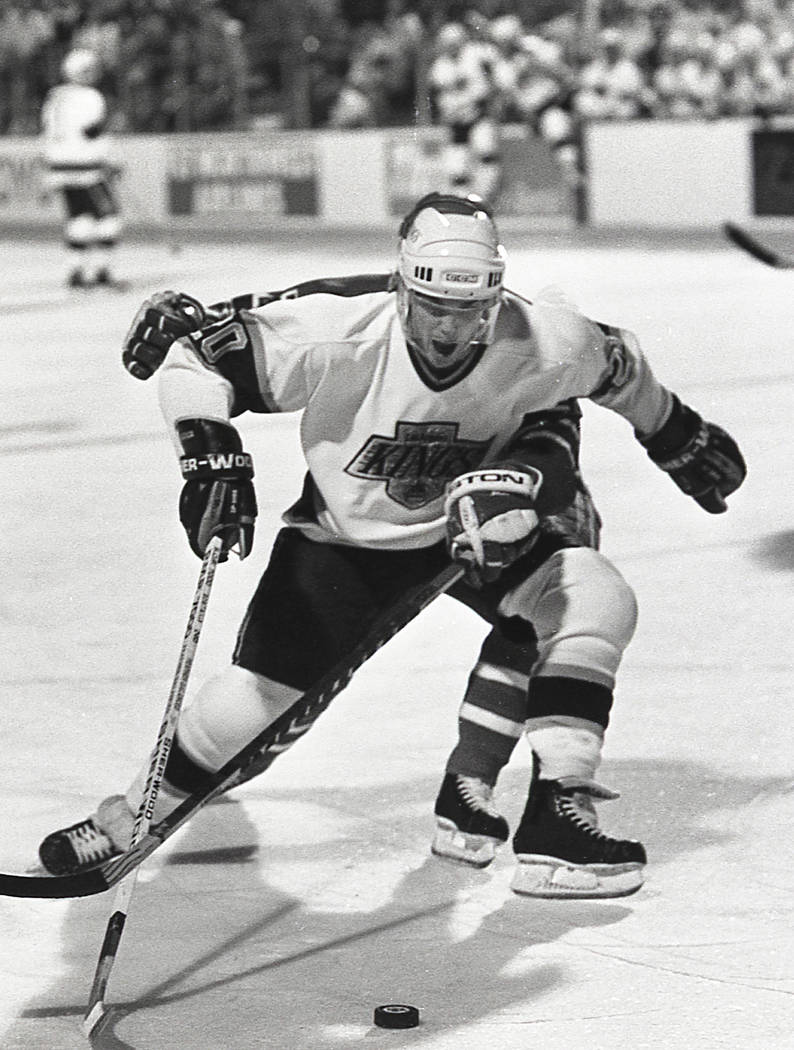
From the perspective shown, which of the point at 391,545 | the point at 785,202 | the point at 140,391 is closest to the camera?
the point at 391,545

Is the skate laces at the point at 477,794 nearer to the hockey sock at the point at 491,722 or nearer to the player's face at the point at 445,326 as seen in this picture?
the hockey sock at the point at 491,722

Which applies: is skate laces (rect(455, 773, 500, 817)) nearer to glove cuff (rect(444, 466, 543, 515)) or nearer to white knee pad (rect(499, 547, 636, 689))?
white knee pad (rect(499, 547, 636, 689))

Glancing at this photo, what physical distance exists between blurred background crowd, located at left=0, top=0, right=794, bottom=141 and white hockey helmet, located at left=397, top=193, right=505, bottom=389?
1182 centimetres

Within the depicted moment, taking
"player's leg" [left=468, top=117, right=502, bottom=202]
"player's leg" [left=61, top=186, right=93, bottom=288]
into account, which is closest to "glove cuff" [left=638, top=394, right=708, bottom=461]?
"player's leg" [left=61, top=186, right=93, bottom=288]

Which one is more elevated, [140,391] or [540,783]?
[540,783]

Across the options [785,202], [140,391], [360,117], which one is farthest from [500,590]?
[360,117]

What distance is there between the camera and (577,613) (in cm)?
303

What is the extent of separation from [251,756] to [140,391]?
5673 millimetres

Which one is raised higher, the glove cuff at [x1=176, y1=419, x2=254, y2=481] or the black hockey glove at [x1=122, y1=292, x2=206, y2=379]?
the black hockey glove at [x1=122, y1=292, x2=206, y2=379]

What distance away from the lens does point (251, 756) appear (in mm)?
2977

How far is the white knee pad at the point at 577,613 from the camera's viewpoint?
3014 mm

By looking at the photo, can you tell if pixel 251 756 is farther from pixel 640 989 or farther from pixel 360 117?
pixel 360 117

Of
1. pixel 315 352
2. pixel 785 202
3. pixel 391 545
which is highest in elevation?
pixel 315 352

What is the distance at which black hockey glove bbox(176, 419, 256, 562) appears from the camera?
2938 millimetres
